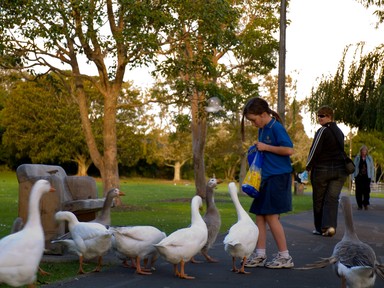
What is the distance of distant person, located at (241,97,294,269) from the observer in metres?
9.33

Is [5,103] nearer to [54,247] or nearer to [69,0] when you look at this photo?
[69,0]

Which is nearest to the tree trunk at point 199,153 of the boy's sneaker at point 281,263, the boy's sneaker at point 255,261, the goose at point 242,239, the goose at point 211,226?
the goose at point 211,226

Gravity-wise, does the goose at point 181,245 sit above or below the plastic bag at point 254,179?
below

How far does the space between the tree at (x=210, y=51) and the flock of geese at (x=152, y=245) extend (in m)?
12.1

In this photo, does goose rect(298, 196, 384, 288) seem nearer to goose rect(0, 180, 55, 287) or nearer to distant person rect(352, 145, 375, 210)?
goose rect(0, 180, 55, 287)

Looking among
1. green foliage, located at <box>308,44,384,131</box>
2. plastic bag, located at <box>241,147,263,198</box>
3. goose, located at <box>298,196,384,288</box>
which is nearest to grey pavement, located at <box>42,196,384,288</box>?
plastic bag, located at <box>241,147,263,198</box>

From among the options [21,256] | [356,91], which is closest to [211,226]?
[21,256]

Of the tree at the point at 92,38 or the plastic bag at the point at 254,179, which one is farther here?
the tree at the point at 92,38

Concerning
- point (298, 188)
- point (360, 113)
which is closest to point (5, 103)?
point (298, 188)

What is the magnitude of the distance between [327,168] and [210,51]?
33.6 feet

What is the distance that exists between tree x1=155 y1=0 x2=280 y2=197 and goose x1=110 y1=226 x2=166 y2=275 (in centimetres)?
1318

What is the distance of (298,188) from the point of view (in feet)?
145

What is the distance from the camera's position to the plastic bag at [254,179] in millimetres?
9281

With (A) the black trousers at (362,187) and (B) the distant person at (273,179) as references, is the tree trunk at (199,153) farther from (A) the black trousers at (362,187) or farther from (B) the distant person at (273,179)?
(B) the distant person at (273,179)
